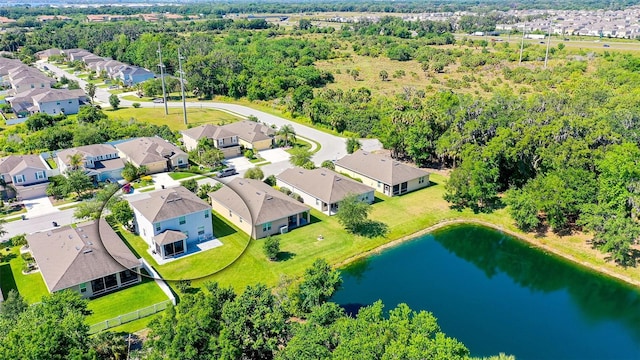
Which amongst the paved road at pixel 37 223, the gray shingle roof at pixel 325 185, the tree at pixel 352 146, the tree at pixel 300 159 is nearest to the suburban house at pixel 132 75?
the tree at pixel 300 159

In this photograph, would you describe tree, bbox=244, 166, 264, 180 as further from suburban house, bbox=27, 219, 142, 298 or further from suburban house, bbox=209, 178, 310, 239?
suburban house, bbox=27, 219, 142, 298

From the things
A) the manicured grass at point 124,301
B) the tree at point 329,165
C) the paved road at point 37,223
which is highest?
the tree at point 329,165

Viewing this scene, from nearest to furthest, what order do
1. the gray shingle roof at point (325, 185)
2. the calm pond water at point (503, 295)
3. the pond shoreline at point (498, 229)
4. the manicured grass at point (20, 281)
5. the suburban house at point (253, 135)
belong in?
the calm pond water at point (503, 295), the manicured grass at point (20, 281), the pond shoreline at point (498, 229), the gray shingle roof at point (325, 185), the suburban house at point (253, 135)

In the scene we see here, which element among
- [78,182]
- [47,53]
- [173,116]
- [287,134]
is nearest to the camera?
[78,182]

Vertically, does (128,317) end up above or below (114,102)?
below

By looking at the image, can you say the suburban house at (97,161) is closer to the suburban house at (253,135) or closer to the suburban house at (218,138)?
the suburban house at (218,138)

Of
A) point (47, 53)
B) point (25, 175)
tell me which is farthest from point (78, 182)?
point (47, 53)

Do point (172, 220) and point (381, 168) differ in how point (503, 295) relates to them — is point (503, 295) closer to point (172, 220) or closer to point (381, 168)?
point (381, 168)
